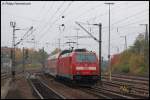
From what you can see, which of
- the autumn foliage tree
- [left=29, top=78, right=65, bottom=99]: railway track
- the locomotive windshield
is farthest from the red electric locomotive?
the autumn foliage tree

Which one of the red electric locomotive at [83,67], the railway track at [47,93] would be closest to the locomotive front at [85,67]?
the red electric locomotive at [83,67]

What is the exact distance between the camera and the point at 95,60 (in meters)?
35.3

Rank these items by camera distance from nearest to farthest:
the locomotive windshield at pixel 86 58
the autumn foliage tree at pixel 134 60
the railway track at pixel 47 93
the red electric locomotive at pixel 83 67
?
the railway track at pixel 47 93
the red electric locomotive at pixel 83 67
the locomotive windshield at pixel 86 58
the autumn foliage tree at pixel 134 60

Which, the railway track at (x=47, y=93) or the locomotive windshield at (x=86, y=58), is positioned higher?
the locomotive windshield at (x=86, y=58)

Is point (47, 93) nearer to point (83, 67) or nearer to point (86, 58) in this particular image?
point (83, 67)

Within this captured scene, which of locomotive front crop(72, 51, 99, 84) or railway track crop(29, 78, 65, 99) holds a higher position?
locomotive front crop(72, 51, 99, 84)

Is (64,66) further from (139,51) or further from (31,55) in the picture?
(31,55)

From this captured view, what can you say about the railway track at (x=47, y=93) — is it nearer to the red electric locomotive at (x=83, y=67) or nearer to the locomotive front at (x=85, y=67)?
the red electric locomotive at (x=83, y=67)

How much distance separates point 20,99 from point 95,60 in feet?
45.7

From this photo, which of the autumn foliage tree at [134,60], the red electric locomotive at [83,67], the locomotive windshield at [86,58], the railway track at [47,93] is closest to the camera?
the railway track at [47,93]

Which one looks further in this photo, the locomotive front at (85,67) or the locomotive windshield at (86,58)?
the locomotive windshield at (86,58)

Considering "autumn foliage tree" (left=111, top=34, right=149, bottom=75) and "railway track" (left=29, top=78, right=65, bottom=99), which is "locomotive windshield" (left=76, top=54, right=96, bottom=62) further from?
"autumn foliage tree" (left=111, top=34, right=149, bottom=75)

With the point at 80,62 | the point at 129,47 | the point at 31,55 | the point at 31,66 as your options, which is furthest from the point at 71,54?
the point at 31,66

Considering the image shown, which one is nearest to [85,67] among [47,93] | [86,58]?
[86,58]
